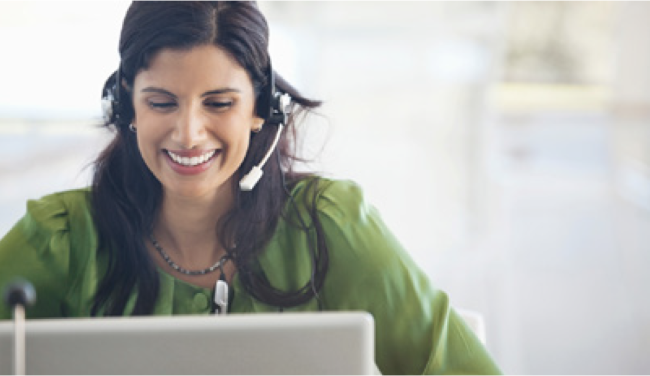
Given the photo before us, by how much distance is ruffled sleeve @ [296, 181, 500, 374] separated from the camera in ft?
4.52

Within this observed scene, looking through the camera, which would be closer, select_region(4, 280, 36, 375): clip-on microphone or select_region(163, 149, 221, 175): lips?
select_region(4, 280, 36, 375): clip-on microphone

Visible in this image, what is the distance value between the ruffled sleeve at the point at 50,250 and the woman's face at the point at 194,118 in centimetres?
14

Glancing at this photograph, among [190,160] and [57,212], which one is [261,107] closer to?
[190,160]

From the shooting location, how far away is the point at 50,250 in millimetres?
1370

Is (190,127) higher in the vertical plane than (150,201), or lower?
higher

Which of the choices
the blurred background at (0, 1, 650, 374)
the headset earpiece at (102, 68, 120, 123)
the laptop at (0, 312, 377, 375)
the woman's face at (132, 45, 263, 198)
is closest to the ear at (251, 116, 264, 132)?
the woman's face at (132, 45, 263, 198)

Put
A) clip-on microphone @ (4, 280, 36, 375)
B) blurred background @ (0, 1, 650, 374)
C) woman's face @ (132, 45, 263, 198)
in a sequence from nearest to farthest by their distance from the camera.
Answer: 1. clip-on microphone @ (4, 280, 36, 375)
2. woman's face @ (132, 45, 263, 198)
3. blurred background @ (0, 1, 650, 374)

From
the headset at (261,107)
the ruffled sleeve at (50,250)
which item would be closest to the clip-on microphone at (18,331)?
the ruffled sleeve at (50,250)

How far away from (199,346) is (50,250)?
0.49 metres

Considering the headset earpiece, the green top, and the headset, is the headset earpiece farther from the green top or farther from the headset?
the green top

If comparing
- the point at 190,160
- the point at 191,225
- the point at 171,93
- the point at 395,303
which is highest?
the point at 171,93

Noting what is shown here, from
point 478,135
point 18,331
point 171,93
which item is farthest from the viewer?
point 478,135

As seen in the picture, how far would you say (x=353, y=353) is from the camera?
988mm

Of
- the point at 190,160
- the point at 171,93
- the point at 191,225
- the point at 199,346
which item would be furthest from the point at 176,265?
the point at 199,346
